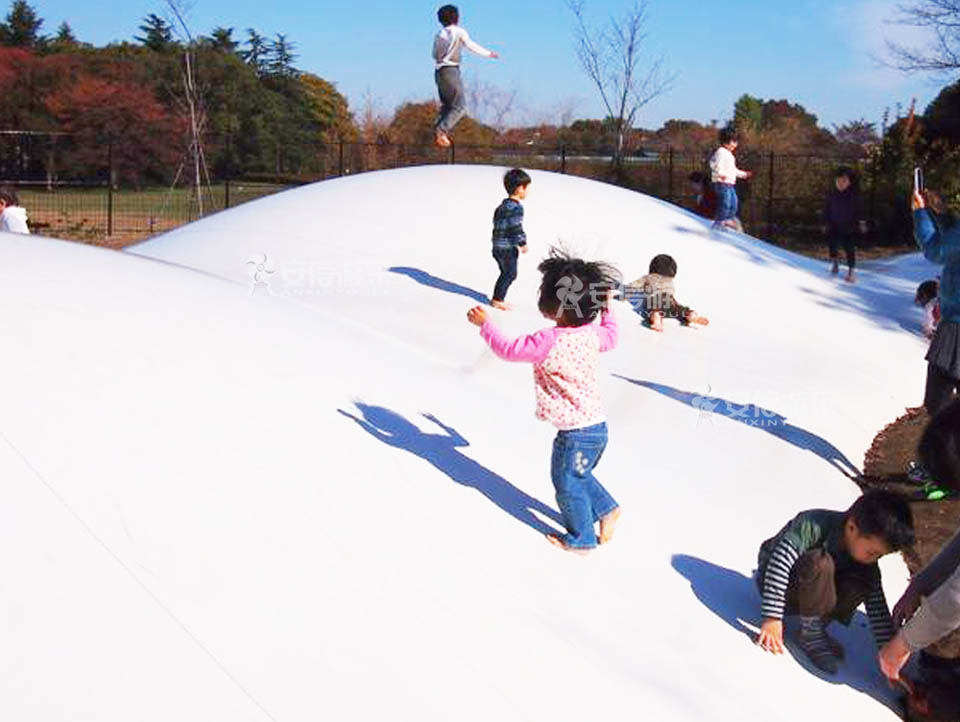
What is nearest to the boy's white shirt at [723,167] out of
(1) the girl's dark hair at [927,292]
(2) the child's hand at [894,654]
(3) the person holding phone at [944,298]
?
(1) the girl's dark hair at [927,292]

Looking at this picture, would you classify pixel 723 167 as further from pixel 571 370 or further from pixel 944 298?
pixel 571 370

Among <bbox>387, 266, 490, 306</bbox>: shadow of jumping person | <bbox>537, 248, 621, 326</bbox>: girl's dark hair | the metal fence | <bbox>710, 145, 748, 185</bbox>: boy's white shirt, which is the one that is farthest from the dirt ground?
the metal fence

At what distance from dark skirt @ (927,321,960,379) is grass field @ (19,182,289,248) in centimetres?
1464

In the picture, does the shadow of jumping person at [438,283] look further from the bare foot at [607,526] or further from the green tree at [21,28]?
the green tree at [21,28]

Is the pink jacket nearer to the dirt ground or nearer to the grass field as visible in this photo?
the dirt ground

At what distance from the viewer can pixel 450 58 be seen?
9.21 m

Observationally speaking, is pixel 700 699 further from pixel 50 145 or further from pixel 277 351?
pixel 50 145

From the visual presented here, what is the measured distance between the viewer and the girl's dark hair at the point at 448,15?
29.8 ft

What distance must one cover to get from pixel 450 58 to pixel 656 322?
120 inches

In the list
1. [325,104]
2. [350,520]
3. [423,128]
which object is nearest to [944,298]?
[350,520]

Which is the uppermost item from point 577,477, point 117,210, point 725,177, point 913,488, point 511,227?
point 725,177

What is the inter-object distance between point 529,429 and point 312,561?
6.82 feet

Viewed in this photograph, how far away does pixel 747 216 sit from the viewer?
901 inches

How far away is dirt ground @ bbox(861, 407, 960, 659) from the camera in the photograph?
15.9 feet
